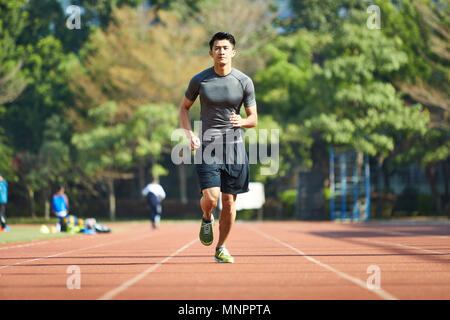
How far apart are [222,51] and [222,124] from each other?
0.87 metres

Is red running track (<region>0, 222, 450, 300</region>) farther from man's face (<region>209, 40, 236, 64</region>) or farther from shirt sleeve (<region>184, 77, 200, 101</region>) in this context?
man's face (<region>209, 40, 236, 64</region>)

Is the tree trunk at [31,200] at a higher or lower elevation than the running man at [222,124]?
lower

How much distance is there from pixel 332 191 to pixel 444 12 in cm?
1059

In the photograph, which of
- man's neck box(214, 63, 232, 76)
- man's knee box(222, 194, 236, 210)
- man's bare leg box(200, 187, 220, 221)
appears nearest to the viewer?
man's bare leg box(200, 187, 220, 221)

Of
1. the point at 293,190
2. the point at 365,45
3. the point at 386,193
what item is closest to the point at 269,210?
the point at 293,190

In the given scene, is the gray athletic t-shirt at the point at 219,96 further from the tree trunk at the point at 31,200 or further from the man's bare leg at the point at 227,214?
the tree trunk at the point at 31,200

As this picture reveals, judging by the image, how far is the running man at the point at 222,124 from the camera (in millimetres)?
8516

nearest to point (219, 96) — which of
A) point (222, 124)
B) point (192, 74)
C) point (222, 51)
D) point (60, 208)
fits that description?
point (222, 124)

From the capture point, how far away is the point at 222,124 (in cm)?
859

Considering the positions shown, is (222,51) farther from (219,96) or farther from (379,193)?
(379,193)

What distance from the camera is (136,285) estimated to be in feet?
22.9

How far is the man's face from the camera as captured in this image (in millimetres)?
8547

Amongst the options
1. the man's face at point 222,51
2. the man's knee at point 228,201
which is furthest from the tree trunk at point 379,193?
the man's face at point 222,51

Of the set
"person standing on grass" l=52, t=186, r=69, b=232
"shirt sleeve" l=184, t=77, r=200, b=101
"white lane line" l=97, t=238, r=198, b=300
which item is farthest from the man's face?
"person standing on grass" l=52, t=186, r=69, b=232
